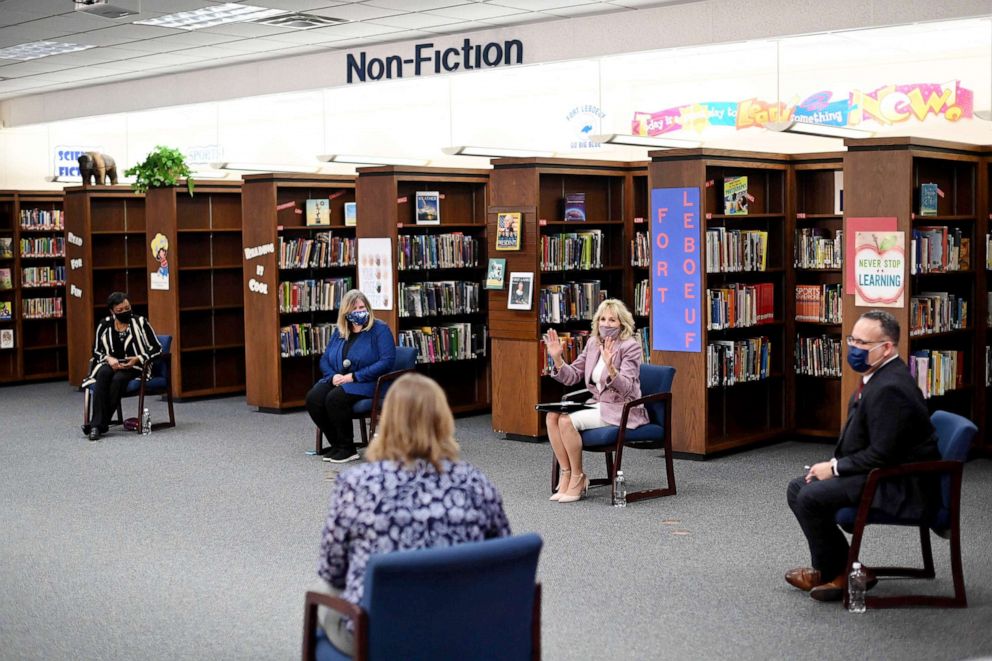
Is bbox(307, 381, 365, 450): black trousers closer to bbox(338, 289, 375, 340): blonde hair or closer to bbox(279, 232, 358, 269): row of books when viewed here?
bbox(338, 289, 375, 340): blonde hair

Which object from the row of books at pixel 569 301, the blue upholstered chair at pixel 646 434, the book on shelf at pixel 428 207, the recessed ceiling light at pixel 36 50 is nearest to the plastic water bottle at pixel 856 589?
the blue upholstered chair at pixel 646 434

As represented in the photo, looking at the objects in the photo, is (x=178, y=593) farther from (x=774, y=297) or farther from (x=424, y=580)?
(x=774, y=297)

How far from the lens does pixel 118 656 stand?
4895 millimetres

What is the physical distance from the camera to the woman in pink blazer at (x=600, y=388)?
750 cm

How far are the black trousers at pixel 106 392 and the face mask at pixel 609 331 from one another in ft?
15.4

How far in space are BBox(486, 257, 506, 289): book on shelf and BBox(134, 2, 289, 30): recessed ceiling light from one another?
3.36m

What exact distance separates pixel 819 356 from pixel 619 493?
283 cm

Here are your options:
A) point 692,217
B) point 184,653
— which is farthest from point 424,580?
point 692,217

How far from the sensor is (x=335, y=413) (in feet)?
29.9

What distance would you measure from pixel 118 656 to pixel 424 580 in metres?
2.19

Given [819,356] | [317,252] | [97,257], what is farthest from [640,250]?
[97,257]

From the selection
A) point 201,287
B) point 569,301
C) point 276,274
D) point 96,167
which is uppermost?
point 96,167

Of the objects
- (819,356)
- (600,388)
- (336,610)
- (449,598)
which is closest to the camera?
(449,598)

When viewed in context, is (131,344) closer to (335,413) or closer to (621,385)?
(335,413)
